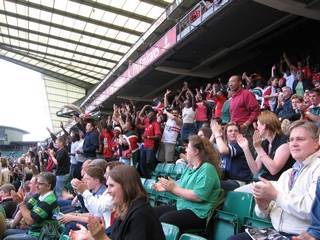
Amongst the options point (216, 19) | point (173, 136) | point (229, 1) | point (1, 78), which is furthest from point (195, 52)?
point (1, 78)

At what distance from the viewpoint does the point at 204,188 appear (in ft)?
10.5

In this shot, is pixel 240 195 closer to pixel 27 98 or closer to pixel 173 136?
pixel 173 136

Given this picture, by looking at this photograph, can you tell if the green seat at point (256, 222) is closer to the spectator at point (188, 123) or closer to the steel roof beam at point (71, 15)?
the spectator at point (188, 123)

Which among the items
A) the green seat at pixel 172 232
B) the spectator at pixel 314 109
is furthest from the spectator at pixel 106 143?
the green seat at pixel 172 232

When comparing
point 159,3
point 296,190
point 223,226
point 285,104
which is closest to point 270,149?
point 223,226

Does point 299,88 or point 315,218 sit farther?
point 299,88

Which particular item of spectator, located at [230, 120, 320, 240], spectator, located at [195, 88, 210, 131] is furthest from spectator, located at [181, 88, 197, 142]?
spectator, located at [230, 120, 320, 240]

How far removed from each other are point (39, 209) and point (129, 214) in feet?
6.89

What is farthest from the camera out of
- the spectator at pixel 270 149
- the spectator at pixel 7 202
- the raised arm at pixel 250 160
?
the spectator at pixel 7 202

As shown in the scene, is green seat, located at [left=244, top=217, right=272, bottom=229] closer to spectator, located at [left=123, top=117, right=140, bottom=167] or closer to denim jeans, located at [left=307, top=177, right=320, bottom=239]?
denim jeans, located at [left=307, top=177, right=320, bottom=239]

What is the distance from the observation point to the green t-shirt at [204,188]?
320 cm

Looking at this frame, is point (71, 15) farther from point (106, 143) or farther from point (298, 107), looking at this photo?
point (298, 107)

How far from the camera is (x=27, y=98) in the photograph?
44750mm

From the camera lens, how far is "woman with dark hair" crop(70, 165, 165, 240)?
212 centimetres
